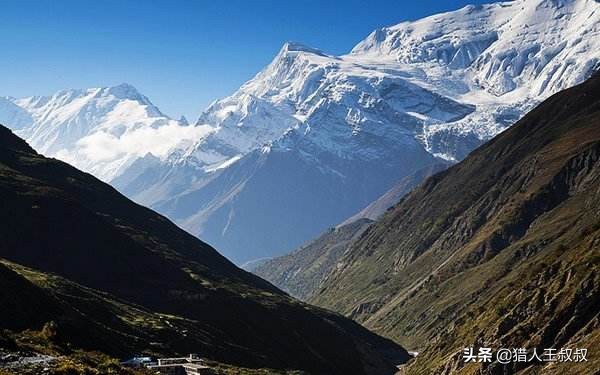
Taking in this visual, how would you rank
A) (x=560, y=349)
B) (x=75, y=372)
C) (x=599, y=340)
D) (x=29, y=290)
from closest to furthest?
(x=75, y=372)
(x=29, y=290)
(x=599, y=340)
(x=560, y=349)

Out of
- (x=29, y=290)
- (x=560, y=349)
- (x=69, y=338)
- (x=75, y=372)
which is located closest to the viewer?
(x=75, y=372)

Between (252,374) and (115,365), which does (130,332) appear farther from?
(115,365)

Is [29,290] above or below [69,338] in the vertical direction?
above

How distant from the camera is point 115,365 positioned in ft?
257

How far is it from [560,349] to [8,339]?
139 metres

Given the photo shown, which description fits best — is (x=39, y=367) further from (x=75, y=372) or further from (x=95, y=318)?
(x=95, y=318)

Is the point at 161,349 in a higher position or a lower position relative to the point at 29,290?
lower

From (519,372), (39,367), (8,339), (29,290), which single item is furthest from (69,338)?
(519,372)

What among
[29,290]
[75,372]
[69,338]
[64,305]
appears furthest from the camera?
[64,305]

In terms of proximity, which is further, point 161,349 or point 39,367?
point 161,349

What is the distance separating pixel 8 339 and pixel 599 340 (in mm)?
131614

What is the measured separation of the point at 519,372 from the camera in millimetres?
187875

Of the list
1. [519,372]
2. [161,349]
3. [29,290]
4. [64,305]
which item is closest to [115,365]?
[29,290]

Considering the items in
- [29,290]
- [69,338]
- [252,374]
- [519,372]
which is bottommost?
[519,372]
